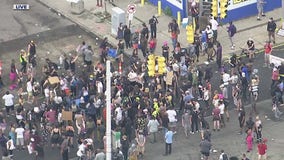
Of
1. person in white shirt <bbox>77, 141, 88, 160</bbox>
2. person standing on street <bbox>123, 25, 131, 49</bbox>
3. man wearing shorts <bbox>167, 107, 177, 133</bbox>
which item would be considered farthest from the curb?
person in white shirt <bbox>77, 141, 88, 160</bbox>

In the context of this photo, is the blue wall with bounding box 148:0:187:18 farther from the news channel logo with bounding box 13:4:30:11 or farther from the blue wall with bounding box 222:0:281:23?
the news channel logo with bounding box 13:4:30:11

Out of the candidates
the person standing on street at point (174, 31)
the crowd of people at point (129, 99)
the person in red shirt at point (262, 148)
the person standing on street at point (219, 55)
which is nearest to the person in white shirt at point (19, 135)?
the crowd of people at point (129, 99)

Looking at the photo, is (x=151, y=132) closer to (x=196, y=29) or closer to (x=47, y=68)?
(x=47, y=68)

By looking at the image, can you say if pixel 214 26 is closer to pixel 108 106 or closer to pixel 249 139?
pixel 249 139

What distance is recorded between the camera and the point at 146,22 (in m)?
46.2

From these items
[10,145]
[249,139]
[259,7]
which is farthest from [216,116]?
[259,7]

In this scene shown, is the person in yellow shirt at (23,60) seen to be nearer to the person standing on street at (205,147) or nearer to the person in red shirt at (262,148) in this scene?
the person standing on street at (205,147)

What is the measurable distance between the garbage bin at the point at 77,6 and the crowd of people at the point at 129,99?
5.98 m

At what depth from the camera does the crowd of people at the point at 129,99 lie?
33.6 meters

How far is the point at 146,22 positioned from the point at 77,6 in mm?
4254

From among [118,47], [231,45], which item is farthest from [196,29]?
[118,47]

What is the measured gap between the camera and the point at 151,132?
34188 millimetres

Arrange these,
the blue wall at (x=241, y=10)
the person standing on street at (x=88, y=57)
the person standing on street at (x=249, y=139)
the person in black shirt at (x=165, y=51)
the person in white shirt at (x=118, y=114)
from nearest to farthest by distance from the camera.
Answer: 1. the person standing on street at (x=249, y=139)
2. the person in white shirt at (x=118, y=114)
3. the person in black shirt at (x=165, y=51)
4. the person standing on street at (x=88, y=57)
5. the blue wall at (x=241, y=10)

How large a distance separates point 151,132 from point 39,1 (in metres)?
18.0
